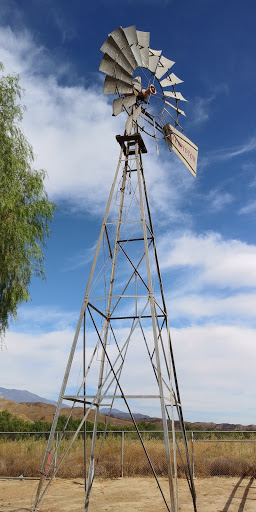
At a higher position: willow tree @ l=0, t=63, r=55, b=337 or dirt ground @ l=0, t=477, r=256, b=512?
willow tree @ l=0, t=63, r=55, b=337

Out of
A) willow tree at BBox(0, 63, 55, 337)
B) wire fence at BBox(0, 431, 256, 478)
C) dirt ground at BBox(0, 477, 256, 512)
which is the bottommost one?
dirt ground at BBox(0, 477, 256, 512)

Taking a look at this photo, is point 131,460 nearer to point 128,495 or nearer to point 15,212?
point 128,495

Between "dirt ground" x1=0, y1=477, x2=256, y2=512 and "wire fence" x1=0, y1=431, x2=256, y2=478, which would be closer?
"dirt ground" x1=0, y1=477, x2=256, y2=512

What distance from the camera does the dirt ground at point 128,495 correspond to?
9117mm

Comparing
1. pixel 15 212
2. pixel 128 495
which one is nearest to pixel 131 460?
pixel 128 495

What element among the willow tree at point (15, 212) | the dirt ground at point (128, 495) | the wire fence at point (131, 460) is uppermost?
the willow tree at point (15, 212)

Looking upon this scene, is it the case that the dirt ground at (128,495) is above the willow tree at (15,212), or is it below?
below

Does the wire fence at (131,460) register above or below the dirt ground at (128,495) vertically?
above

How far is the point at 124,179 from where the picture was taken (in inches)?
379

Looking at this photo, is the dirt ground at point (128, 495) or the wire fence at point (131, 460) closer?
the dirt ground at point (128, 495)

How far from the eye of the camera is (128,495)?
10500 millimetres

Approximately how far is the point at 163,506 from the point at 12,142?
11573 mm

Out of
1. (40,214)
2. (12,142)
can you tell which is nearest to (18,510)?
A: (40,214)

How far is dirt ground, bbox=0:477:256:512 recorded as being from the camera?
9117mm
